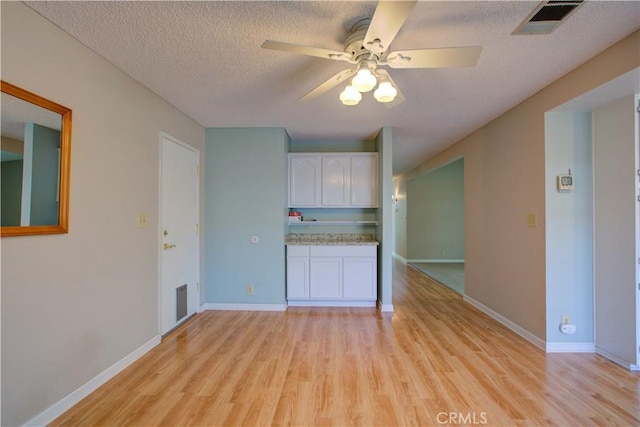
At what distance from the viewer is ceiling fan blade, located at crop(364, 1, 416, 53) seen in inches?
48.1

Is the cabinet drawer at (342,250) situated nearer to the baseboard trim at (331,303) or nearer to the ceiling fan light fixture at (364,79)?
the baseboard trim at (331,303)

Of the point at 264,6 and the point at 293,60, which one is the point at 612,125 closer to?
the point at 293,60

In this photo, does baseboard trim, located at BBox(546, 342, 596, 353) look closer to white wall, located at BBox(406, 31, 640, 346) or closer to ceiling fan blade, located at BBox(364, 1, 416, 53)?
white wall, located at BBox(406, 31, 640, 346)

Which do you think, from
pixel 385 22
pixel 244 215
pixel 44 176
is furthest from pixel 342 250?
pixel 44 176

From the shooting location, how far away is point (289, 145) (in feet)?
14.4

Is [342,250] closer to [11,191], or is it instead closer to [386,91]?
[386,91]

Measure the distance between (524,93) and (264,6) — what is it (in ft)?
8.17

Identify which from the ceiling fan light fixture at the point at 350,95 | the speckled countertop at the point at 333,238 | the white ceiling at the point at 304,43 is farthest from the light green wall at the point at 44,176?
the speckled countertop at the point at 333,238

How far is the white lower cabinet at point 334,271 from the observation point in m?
3.88

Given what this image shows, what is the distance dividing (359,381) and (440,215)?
20.4 ft

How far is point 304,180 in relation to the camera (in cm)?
421

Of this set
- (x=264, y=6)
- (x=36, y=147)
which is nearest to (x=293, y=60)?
(x=264, y=6)

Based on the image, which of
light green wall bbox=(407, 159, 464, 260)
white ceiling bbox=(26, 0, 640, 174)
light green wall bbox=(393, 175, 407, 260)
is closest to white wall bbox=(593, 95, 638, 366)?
white ceiling bbox=(26, 0, 640, 174)

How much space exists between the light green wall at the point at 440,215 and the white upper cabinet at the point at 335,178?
12.5 ft
